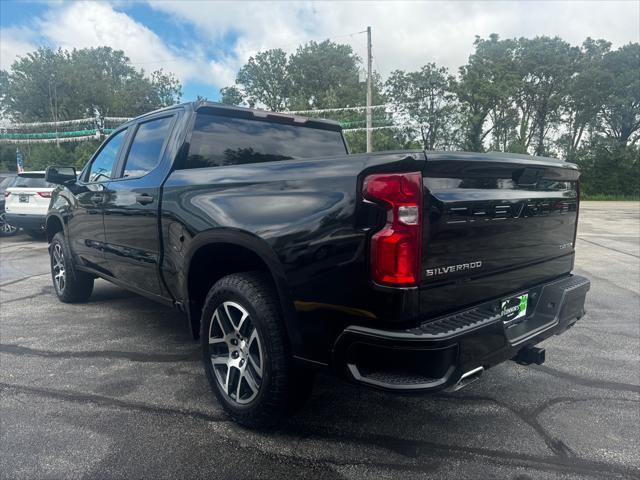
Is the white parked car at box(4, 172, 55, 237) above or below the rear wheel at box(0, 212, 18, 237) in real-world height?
above

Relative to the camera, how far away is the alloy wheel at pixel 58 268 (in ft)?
17.5

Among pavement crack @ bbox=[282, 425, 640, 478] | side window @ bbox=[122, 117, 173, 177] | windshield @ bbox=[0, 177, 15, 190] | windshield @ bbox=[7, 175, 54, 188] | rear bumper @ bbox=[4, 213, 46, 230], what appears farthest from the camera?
windshield @ bbox=[0, 177, 15, 190]

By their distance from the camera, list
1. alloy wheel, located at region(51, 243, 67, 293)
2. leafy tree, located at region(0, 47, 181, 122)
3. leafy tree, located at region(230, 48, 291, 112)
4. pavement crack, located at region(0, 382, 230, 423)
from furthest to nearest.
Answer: leafy tree, located at region(230, 48, 291, 112) < leafy tree, located at region(0, 47, 181, 122) < alloy wheel, located at region(51, 243, 67, 293) < pavement crack, located at region(0, 382, 230, 423)

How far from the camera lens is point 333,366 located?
2172mm

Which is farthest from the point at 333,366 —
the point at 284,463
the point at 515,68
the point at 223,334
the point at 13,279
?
the point at 515,68

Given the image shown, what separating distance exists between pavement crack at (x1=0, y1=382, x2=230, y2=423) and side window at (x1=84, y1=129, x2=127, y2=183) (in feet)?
6.32

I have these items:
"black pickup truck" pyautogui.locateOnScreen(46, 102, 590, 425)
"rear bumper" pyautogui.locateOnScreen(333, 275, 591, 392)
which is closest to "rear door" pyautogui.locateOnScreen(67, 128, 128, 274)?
"black pickup truck" pyautogui.locateOnScreen(46, 102, 590, 425)

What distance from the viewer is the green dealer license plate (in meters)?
2.55

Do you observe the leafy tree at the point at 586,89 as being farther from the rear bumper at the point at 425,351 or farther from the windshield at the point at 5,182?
the rear bumper at the point at 425,351

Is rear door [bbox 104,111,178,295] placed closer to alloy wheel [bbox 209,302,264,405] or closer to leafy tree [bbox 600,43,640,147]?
alloy wheel [bbox 209,302,264,405]

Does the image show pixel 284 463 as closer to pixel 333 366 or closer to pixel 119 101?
pixel 333 366

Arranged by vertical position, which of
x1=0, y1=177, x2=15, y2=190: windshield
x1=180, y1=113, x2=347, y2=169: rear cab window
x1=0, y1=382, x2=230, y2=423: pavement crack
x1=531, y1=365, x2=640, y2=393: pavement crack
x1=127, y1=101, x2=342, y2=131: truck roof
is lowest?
x1=531, y1=365, x2=640, y2=393: pavement crack

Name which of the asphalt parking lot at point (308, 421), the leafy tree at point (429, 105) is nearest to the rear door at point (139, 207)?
the asphalt parking lot at point (308, 421)

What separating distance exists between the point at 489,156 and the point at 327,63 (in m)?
59.7
